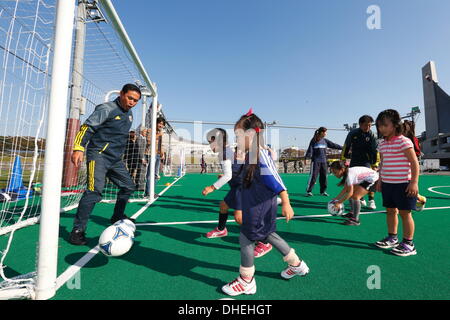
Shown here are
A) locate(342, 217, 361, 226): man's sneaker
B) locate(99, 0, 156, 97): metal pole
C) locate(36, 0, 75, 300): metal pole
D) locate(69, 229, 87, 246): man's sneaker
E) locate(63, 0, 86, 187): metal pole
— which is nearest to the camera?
locate(36, 0, 75, 300): metal pole

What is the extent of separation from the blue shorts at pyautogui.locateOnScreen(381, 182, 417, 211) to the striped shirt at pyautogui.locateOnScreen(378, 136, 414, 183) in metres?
0.06

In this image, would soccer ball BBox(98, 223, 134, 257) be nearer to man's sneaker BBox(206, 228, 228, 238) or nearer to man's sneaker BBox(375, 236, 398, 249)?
man's sneaker BBox(206, 228, 228, 238)

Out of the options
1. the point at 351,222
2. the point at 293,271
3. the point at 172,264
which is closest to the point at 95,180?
the point at 172,264

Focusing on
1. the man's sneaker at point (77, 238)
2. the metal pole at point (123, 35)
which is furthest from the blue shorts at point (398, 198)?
the metal pole at point (123, 35)

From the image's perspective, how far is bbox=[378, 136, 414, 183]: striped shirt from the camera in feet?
8.55

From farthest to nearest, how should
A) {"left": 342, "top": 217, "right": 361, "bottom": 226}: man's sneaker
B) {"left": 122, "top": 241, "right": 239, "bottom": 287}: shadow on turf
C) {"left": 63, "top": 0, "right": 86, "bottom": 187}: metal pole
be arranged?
{"left": 63, "top": 0, "right": 86, "bottom": 187}: metal pole → {"left": 342, "top": 217, "right": 361, "bottom": 226}: man's sneaker → {"left": 122, "top": 241, "right": 239, "bottom": 287}: shadow on turf

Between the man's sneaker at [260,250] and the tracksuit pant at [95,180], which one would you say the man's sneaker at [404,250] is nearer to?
the man's sneaker at [260,250]

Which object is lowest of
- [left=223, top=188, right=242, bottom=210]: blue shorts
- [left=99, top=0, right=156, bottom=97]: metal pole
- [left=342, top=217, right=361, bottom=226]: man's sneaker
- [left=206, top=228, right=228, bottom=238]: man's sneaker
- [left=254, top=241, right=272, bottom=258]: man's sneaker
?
[left=254, top=241, right=272, bottom=258]: man's sneaker

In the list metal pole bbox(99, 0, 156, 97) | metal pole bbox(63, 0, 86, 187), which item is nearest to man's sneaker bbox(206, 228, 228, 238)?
metal pole bbox(99, 0, 156, 97)

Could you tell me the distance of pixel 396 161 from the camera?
8.78 feet

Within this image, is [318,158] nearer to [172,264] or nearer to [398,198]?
[398,198]
